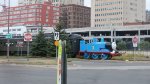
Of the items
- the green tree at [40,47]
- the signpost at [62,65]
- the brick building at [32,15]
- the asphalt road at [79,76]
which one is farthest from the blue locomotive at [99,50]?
the brick building at [32,15]

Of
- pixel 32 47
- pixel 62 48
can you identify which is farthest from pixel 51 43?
pixel 62 48

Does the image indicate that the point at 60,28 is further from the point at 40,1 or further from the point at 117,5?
the point at 117,5

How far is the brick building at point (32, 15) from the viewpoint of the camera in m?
173

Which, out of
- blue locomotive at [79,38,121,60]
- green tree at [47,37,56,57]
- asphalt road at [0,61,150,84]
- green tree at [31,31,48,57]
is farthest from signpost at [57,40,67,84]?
green tree at [31,31,48,57]

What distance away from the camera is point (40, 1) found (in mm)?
182625

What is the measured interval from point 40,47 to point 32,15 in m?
122

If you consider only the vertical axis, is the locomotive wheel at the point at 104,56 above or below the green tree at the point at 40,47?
below

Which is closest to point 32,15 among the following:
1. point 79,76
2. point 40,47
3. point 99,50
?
point 40,47

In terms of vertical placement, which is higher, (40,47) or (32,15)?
(32,15)

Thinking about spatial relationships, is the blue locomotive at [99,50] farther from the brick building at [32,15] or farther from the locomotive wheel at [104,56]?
the brick building at [32,15]

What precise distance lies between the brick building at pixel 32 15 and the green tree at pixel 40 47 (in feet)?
388

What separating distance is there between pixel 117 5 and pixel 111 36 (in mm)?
49760

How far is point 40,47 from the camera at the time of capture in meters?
53.4

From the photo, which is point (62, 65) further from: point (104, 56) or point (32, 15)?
point (32, 15)
